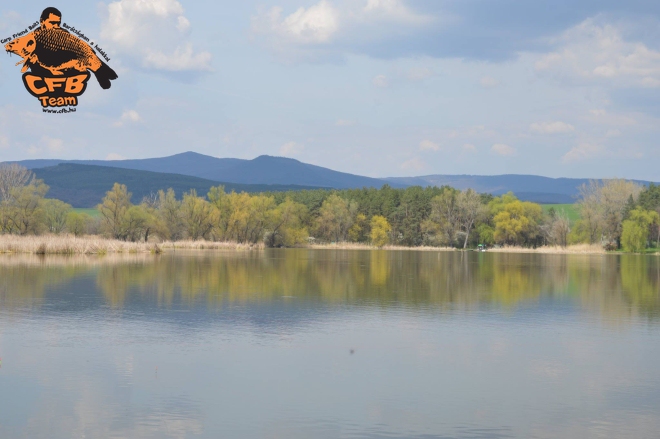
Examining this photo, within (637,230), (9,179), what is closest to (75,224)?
(9,179)

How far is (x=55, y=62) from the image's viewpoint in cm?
2702

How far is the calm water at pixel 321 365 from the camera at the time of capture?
35.5ft

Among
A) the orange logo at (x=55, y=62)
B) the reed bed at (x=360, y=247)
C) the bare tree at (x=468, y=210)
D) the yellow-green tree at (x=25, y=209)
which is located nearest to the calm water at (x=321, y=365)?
the orange logo at (x=55, y=62)

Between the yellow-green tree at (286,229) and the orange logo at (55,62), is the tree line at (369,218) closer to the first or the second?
the yellow-green tree at (286,229)

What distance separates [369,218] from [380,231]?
7.96m

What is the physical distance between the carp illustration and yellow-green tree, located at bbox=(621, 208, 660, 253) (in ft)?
267

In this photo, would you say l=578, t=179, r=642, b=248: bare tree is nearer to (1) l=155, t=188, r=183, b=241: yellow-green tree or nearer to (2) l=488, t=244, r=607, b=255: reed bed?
(2) l=488, t=244, r=607, b=255: reed bed

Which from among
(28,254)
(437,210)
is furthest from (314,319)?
(437,210)

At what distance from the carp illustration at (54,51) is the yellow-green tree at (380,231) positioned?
281 feet

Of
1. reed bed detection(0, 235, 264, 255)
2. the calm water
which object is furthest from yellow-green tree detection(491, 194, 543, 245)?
the calm water

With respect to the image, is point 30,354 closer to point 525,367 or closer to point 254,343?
point 254,343

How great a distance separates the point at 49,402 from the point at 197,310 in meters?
11.3

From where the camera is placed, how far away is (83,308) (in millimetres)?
22906

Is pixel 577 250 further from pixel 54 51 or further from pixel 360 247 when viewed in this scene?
pixel 54 51
